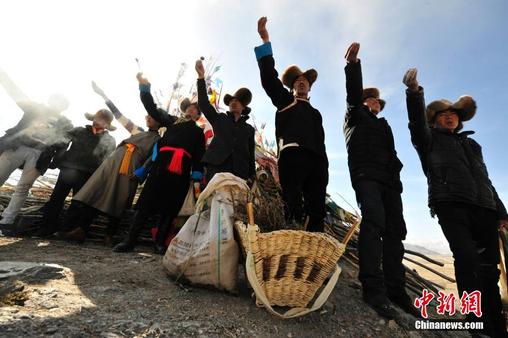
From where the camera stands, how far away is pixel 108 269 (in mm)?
2455

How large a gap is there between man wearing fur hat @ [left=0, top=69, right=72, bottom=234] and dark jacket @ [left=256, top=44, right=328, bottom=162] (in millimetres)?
2935

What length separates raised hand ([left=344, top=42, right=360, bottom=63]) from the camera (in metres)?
2.67

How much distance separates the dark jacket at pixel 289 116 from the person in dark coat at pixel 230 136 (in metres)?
0.50

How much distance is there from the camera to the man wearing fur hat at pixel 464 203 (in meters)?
2.42

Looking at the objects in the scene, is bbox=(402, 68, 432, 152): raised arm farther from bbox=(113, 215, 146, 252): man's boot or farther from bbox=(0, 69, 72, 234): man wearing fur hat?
bbox=(0, 69, 72, 234): man wearing fur hat

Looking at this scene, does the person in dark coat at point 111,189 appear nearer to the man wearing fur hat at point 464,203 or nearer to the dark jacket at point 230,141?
the dark jacket at point 230,141

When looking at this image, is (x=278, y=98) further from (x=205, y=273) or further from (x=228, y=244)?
(x=205, y=273)

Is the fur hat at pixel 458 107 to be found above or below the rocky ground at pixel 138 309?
above

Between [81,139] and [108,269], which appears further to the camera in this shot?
[81,139]

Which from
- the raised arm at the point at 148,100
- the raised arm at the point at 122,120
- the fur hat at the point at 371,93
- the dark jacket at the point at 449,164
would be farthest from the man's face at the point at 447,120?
the raised arm at the point at 122,120

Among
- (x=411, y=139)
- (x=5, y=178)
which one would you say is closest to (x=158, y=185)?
(x=5, y=178)

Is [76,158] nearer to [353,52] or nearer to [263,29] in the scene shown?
[263,29]

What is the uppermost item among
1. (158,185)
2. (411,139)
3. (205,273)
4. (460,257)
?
(411,139)

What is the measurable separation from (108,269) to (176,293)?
28.9 inches
